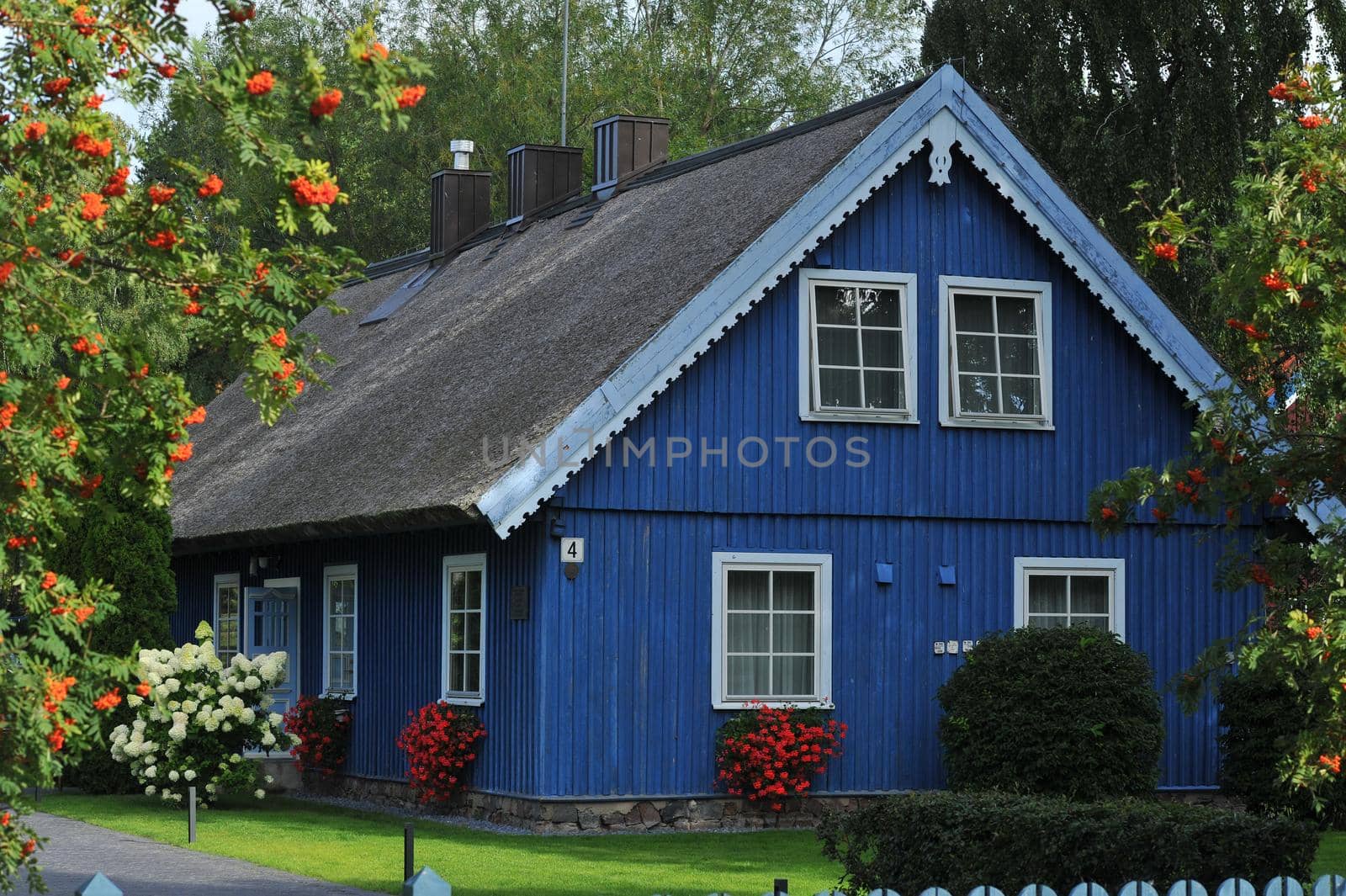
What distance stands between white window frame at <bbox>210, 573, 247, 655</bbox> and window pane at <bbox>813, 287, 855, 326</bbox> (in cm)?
877

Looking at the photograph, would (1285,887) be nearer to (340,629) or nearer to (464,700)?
(464,700)

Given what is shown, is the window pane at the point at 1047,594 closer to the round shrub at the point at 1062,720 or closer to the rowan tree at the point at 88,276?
the round shrub at the point at 1062,720

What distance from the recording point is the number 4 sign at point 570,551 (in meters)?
17.1

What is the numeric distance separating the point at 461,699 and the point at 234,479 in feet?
19.9

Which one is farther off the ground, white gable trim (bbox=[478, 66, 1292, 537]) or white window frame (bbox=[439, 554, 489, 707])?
white gable trim (bbox=[478, 66, 1292, 537])

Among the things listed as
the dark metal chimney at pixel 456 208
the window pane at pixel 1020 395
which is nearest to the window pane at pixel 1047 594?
the window pane at pixel 1020 395

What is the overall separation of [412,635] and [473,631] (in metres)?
1.29

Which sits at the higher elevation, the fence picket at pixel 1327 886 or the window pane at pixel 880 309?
the window pane at pixel 880 309

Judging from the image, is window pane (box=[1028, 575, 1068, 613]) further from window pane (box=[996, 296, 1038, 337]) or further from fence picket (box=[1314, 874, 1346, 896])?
fence picket (box=[1314, 874, 1346, 896])

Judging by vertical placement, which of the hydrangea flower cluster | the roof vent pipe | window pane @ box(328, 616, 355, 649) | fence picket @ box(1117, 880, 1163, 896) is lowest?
the hydrangea flower cluster

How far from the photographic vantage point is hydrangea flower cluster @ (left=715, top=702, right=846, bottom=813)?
688 inches

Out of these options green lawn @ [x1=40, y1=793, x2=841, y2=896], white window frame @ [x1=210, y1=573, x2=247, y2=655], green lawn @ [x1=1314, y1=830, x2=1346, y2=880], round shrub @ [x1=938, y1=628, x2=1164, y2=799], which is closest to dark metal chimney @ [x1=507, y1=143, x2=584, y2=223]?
white window frame @ [x1=210, y1=573, x2=247, y2=655]

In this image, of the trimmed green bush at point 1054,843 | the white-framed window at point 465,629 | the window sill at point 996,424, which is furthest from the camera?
the window sill at point 996,424

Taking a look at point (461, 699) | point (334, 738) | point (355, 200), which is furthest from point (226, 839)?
point (355, 200)
